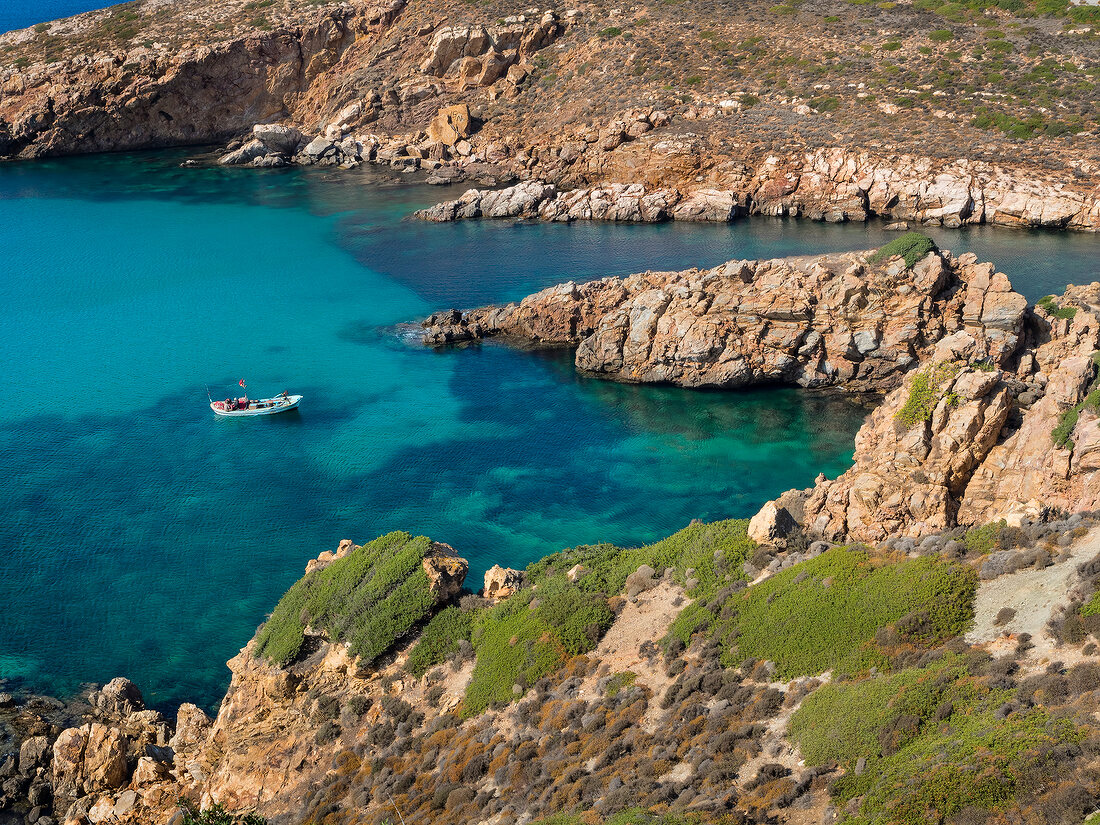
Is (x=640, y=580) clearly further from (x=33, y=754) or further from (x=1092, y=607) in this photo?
(x=33, y=754)

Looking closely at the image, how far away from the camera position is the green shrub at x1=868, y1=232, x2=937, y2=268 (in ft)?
187

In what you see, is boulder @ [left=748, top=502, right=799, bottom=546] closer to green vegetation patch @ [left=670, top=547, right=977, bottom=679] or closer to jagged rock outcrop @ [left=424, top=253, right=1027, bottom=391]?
green vegetation patch @ [left=670, top=547, right=977, bottom=679]

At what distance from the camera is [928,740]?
62.6ft

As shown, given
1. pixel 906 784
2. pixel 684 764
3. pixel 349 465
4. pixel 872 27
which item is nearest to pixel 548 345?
pixel 349 465

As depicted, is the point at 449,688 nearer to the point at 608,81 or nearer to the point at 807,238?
the point at 807,238

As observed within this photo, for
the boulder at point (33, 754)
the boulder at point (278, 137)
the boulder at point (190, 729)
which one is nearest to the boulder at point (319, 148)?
the boulder at point (278, 137)

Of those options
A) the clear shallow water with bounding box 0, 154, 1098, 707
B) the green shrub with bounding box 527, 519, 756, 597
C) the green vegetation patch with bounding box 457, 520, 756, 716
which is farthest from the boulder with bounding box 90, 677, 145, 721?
the green shrub with bounding box 527, 519, 756, 597

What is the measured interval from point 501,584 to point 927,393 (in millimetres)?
18830

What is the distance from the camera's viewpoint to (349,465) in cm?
4991

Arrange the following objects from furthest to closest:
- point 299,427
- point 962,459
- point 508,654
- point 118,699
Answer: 1. point 299,427
2. point 962,459
3. point 118,699
4. point 508,654

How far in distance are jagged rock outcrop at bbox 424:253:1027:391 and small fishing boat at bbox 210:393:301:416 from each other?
19.6 m

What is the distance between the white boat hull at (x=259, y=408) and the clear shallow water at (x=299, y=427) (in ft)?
2.45

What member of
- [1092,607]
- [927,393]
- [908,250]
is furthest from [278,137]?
[1092,607]

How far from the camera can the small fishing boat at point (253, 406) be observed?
55438mm
